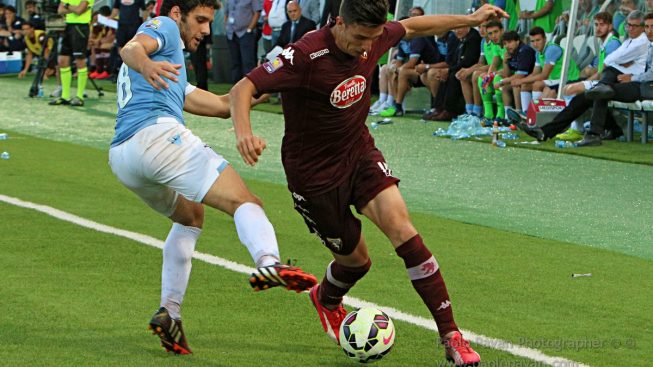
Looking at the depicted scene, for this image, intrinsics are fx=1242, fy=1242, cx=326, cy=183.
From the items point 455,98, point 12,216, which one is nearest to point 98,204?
point 12,216

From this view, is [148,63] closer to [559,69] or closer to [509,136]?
[509,136]

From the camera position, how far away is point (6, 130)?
1908 cm

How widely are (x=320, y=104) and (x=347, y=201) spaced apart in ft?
1.73

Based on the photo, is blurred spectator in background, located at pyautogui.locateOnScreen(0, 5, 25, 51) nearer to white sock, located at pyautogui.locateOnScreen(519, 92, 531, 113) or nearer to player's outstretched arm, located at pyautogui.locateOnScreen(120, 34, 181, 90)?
white sock, located at pyautogui.locateOnScreen(519, 92, 531, 113)

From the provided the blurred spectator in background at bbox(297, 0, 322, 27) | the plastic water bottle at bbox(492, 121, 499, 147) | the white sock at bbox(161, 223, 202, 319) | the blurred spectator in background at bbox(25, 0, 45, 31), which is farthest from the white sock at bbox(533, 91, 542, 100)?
the blurred spectator in background at bbox(25, 0, 45, 31)

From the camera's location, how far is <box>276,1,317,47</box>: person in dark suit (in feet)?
77.8

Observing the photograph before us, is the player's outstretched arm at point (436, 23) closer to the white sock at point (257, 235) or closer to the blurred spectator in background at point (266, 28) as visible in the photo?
the white sock at point (257, 235)

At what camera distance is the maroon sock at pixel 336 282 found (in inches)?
269

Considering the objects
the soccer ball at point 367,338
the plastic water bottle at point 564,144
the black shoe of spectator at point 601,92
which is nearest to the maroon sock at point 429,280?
the soccer ball at point 367,338

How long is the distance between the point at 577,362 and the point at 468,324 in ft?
3.26

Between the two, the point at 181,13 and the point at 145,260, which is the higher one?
the point at 181,13

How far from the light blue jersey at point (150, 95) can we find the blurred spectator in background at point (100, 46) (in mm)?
25498

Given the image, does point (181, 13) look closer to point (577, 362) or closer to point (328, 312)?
point (328, 312)

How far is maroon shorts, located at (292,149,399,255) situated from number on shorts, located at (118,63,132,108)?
1.03 meters
